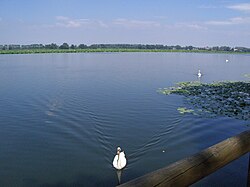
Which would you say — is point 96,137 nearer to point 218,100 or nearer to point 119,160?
point 119,160

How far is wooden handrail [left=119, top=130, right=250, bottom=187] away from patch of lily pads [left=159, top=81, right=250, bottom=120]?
52.0 feet

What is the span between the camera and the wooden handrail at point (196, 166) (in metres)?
A: 1.58

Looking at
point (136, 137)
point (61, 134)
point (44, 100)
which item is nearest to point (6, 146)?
point (61, 134)

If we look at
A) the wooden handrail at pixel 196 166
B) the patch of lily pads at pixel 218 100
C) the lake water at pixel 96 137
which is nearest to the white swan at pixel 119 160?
the lake water at pixel 96 137

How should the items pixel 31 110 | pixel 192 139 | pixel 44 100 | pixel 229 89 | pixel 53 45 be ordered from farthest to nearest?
1. pixel 53 45
2. pixel 229 89
3. pixel 44 100
4. pixel 31 110
5. pixel 192 139

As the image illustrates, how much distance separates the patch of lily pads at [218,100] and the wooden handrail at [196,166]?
52.0 feet

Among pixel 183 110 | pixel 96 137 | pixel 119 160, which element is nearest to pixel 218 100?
pixel 183 110

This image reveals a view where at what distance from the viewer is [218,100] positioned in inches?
860

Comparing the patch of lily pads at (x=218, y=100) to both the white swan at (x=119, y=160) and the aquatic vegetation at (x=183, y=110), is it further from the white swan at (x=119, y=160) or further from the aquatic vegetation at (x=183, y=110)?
the white swan at (x=119, y=160)

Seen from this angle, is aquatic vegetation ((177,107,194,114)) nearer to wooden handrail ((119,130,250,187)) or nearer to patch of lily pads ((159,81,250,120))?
patch of lily pads ((159,81,250,120))

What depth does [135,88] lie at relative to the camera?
1077 inches

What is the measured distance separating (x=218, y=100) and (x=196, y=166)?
21.2m

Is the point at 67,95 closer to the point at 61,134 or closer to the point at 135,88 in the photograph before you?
the point at 135,88

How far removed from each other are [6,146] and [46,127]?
2.81 m
